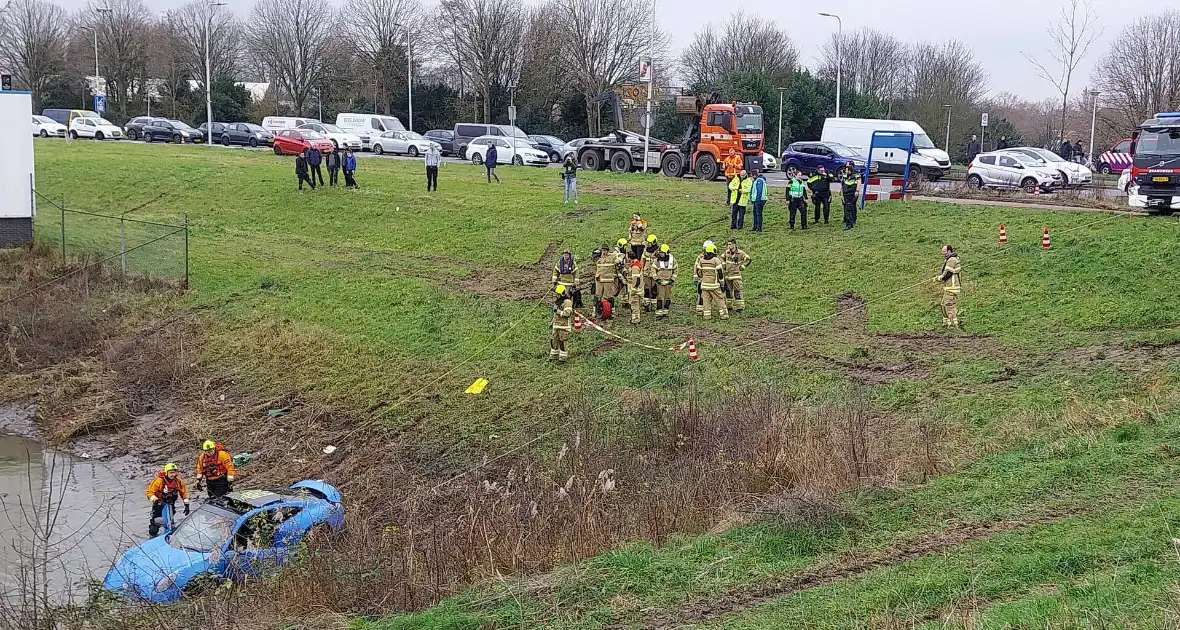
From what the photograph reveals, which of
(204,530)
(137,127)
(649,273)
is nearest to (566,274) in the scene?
(649,273)

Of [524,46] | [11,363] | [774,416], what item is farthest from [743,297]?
[524,46]

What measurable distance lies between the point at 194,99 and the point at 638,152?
47.9 m

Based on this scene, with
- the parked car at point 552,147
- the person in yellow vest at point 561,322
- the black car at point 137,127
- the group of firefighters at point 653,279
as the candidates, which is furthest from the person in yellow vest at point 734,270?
the black car at point 137,127

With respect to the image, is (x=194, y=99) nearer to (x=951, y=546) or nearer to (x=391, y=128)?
(x=391, y=128)

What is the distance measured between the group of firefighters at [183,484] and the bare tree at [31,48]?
7141cm

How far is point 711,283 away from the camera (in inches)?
787

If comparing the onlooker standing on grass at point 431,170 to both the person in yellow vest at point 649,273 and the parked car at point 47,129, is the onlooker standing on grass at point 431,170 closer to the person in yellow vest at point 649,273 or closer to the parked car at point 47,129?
the person in yellow vest at point 649,273

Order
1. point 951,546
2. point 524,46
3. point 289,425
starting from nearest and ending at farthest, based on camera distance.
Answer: point 951,546 < point 289,425 < point 524,46

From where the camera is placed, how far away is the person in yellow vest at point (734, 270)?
2023cm

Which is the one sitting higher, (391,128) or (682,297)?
(391,128)

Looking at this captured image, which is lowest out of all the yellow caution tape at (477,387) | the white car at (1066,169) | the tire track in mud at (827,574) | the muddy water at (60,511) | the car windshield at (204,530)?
the muddy water at (60,511)

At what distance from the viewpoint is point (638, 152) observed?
37.1 meters

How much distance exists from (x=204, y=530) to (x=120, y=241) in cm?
1842

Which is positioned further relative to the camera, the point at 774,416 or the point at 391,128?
the point at 391,128
